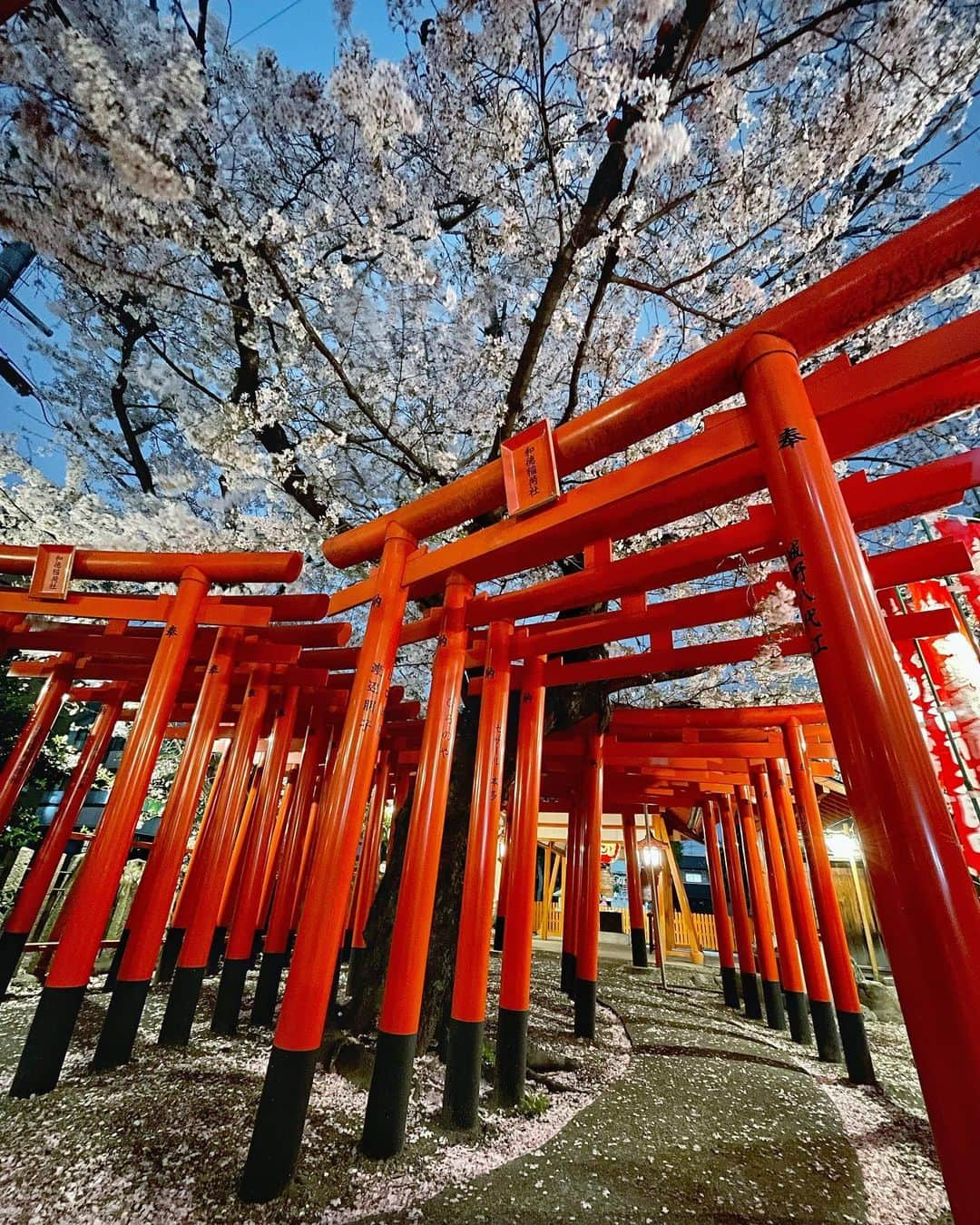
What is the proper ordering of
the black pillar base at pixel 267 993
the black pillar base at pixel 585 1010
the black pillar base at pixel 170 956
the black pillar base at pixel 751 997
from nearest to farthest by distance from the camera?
1. the black pillar base at pixel 267 993
2. the black pillar base at pixel 585 1010
3. the black pillar base at pixel 170 956
4. the black pillar base at pixel 751 997

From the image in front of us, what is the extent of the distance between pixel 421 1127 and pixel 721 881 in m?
9.91

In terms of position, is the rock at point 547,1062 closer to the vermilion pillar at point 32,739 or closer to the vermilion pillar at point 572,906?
the vermilion pillar at point 572,906

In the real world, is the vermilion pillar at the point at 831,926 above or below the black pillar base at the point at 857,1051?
above

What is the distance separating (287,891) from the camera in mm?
7547

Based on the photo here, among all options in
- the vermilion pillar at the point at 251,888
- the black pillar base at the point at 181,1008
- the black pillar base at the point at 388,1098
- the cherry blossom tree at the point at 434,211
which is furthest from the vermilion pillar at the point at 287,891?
the black pillar base at the point at 388,1098

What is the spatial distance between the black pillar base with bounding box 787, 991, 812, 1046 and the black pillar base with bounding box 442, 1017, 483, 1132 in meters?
6.05

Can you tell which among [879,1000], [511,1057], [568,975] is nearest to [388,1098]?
[511,1057]

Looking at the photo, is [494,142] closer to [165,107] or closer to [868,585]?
[165,107]

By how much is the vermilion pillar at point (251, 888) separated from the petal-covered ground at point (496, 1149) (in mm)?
303

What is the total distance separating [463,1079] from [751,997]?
8.34 m

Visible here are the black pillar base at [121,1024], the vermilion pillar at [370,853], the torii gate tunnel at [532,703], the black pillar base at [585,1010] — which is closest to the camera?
the torii gate tunnel at [532,703]

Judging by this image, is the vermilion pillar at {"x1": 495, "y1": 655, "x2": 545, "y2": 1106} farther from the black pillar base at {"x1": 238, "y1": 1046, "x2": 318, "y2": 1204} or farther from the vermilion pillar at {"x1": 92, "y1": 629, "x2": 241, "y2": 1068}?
the vermilion pillar at {"x1": 92, "y1": 629, "x2": 241, "y2": 1068}

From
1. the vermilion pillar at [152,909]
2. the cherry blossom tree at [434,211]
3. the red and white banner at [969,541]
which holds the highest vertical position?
the cherry blossom tree at [434,211]

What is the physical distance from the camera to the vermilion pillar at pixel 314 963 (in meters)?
2.98
